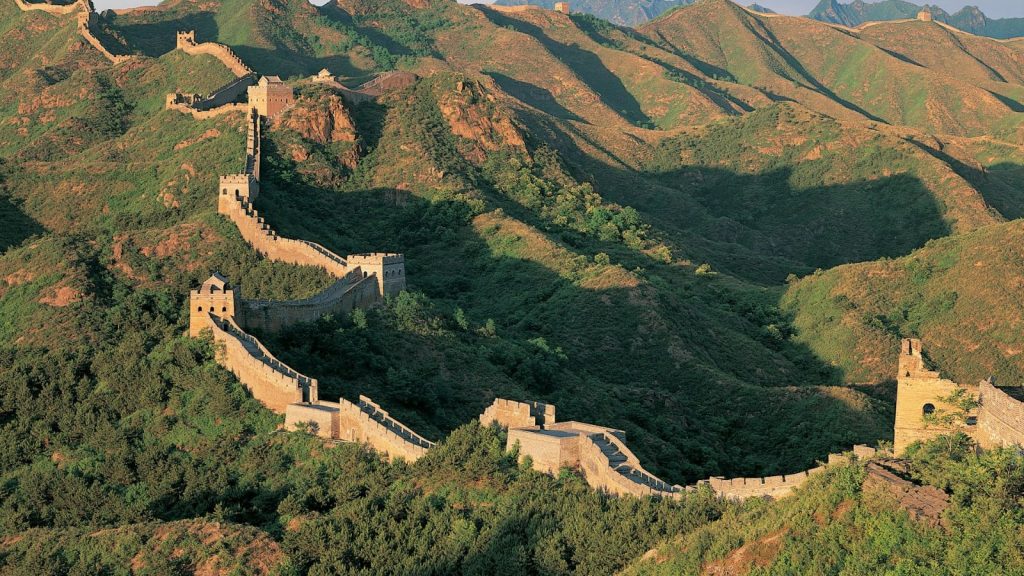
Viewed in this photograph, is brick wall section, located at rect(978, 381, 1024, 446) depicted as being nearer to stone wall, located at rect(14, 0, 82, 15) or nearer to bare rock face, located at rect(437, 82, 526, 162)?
bare rock face, located at rect(437, 82, 526, 162)

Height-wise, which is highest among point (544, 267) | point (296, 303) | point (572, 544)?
point (572, 544)

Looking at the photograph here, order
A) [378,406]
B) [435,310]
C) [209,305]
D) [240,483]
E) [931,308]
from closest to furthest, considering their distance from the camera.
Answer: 1. [240,483]
2. [378,406]
3. [209,305]
4. [435,310]
5. [931,308]

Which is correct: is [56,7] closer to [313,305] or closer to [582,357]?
[582,357]

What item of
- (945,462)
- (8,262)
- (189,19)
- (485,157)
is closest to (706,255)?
(485,157)

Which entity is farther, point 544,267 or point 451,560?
point 544,267

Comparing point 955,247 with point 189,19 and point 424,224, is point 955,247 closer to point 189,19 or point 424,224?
point 424,224

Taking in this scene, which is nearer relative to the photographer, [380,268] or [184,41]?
[380,268]

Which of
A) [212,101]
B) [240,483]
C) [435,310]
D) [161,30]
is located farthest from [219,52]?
[240,483]
